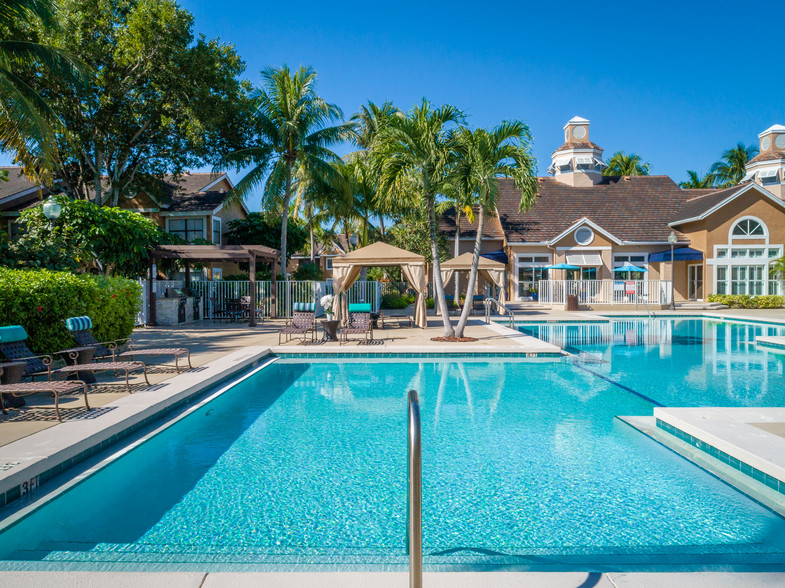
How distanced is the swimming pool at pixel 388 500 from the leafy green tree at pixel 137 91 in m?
16.8

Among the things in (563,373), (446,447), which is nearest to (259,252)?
(563,373)

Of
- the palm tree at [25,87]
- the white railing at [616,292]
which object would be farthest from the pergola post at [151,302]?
the white railing at [616,292]

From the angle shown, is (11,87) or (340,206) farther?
(340,206)

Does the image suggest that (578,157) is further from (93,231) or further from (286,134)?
(93,231)

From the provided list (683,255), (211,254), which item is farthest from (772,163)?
(211,254)

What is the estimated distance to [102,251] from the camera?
16.8 m

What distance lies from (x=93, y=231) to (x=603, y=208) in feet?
95.5

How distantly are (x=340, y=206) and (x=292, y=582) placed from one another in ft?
72.8

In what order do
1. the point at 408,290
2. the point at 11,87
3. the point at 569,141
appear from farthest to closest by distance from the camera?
the point at 569,141 < the point at 408,290 < the point at 11,87

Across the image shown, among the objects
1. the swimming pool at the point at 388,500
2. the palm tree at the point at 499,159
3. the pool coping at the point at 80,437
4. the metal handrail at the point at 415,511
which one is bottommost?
the swimming pool at the point at 388,500

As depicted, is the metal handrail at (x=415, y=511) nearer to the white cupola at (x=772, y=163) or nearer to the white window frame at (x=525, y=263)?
the white window frame at (x=525, y=263)

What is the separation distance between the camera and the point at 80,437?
5270mm

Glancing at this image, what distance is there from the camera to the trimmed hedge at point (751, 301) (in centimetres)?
2662

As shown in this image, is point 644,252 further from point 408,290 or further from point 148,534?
point 148,534
